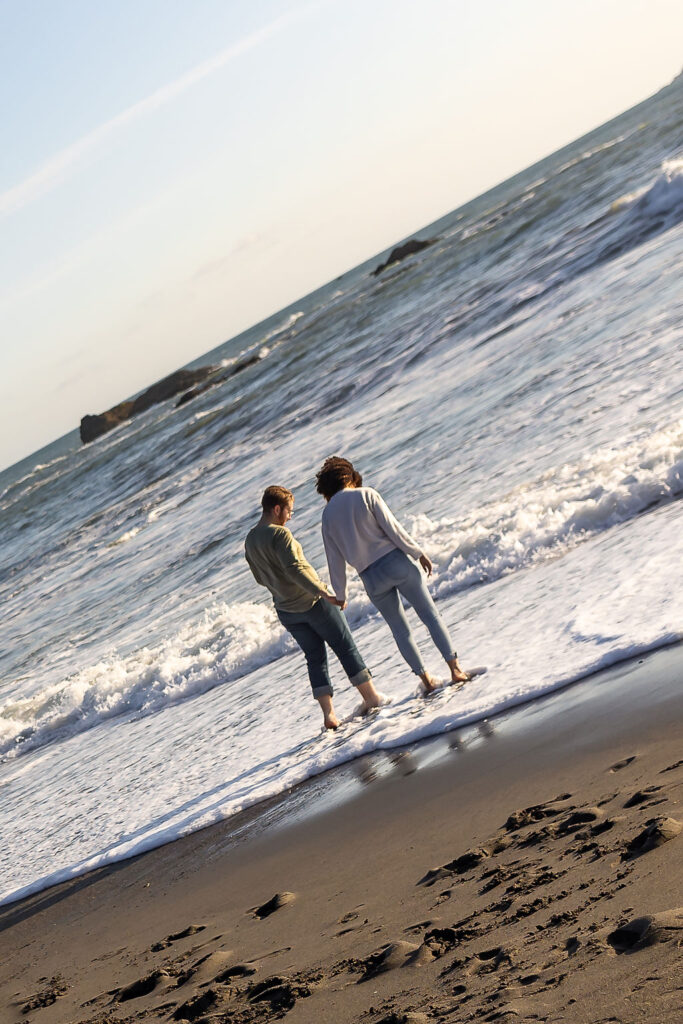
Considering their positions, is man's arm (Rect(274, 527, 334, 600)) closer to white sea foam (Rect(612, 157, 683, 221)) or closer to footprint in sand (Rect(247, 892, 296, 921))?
footprint in sand (Rect(247, 892, 296, 921))

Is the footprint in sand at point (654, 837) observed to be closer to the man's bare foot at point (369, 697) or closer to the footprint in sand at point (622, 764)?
the footprint in sand at point (622, 764)

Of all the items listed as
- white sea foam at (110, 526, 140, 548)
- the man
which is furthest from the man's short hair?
white sea foam at (110, 526, 140, 548)

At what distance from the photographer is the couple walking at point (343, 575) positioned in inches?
267

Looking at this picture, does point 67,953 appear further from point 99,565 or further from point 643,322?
point 99,565

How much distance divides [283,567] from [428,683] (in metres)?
1.21

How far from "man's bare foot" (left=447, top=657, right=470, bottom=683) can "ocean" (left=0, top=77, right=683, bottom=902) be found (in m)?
0.17

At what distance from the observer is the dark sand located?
3016mm

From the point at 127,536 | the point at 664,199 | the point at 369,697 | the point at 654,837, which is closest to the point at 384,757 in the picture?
the point at 369,697

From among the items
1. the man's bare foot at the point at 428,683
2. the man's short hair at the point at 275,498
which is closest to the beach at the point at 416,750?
the man's bare foot at the point at 428,683

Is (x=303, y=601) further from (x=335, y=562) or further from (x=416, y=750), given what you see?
(x=416, y=750)

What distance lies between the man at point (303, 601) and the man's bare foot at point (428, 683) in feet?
1.23

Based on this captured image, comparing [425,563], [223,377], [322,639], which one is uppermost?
[223,377]

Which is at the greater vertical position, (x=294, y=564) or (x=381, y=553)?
(x=294, y=564)

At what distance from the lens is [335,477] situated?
689cm
